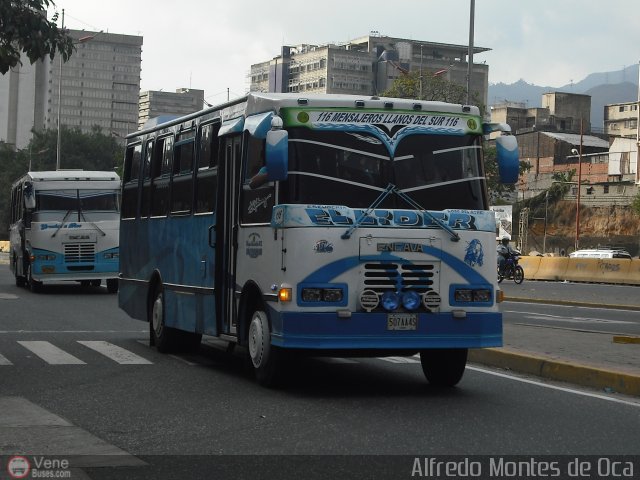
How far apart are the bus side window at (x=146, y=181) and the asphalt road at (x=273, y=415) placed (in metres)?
2.27

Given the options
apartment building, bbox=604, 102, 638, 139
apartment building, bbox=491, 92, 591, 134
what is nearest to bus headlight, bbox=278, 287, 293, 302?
apartment building, bbox=491, 92, 591, 134

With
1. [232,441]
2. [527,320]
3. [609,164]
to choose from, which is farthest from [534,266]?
[609,164]

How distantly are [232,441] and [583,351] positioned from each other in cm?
729

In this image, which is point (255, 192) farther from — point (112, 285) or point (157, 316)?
point (112, 285)

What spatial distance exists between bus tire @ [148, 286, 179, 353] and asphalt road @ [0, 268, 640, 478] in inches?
7.2

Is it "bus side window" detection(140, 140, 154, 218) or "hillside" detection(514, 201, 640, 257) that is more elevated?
"hillside" detection(514, 201, 640, 257)

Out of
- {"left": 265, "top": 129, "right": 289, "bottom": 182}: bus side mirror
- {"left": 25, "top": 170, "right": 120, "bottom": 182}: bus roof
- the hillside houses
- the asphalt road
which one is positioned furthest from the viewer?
the hillside houses

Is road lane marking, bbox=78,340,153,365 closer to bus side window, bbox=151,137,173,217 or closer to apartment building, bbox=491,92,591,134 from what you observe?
bus side window, bbox=151,137,173,217

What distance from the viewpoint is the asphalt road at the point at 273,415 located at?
8.17m

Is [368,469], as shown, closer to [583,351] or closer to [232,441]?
[232,441]

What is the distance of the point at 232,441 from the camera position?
8.73 m

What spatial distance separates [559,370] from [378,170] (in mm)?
3218

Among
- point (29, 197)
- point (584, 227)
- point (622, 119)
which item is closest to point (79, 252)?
point (29, 197)

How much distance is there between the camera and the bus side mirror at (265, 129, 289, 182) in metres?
11.1
